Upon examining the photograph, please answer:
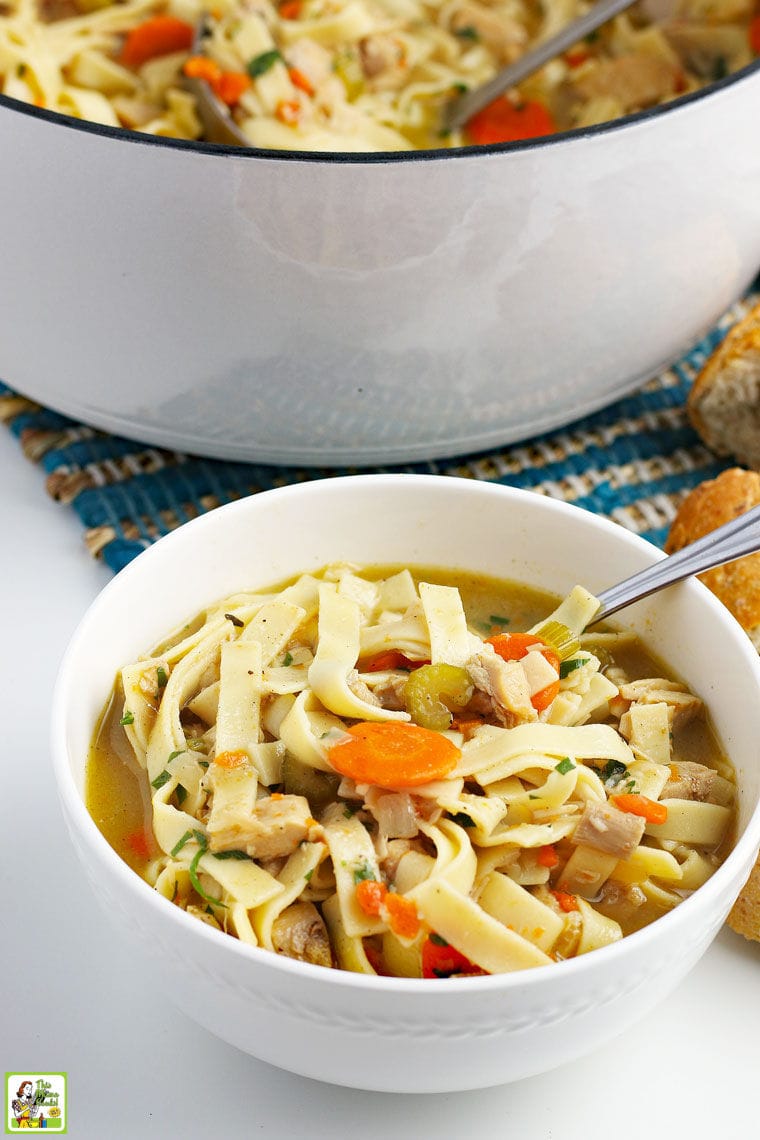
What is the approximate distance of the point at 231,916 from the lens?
7.07ft

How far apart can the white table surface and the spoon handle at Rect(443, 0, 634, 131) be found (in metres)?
2.69

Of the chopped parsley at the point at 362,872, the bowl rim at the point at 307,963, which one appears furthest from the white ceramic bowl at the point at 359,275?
the chopped parsley at the point at 362,872

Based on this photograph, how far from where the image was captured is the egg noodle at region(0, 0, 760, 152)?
4000mm

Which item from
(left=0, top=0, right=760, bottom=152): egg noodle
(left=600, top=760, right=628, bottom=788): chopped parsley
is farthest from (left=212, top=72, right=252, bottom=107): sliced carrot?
(left=600, top=760, right=628, bottom=788): chopped parsley

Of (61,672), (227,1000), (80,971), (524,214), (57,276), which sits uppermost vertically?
(524,214)

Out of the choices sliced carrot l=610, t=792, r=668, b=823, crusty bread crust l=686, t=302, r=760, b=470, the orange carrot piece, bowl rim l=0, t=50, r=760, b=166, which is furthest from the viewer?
the orange carrot piece

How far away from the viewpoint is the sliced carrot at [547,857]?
2.28 m

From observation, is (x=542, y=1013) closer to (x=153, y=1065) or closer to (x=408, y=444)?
(x=153, y=1065)

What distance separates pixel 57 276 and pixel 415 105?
1.68 m

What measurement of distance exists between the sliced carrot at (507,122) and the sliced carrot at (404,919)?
115 inches

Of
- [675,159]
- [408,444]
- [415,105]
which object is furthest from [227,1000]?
[415,105]

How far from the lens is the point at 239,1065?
8.04 feet

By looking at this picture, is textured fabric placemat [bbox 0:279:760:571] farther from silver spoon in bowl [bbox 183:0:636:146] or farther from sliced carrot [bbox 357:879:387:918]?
sliced carrot [bbox 357:879:387:918]

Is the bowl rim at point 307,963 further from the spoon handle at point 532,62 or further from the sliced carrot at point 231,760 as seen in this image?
the spoon handle at point 532,62
